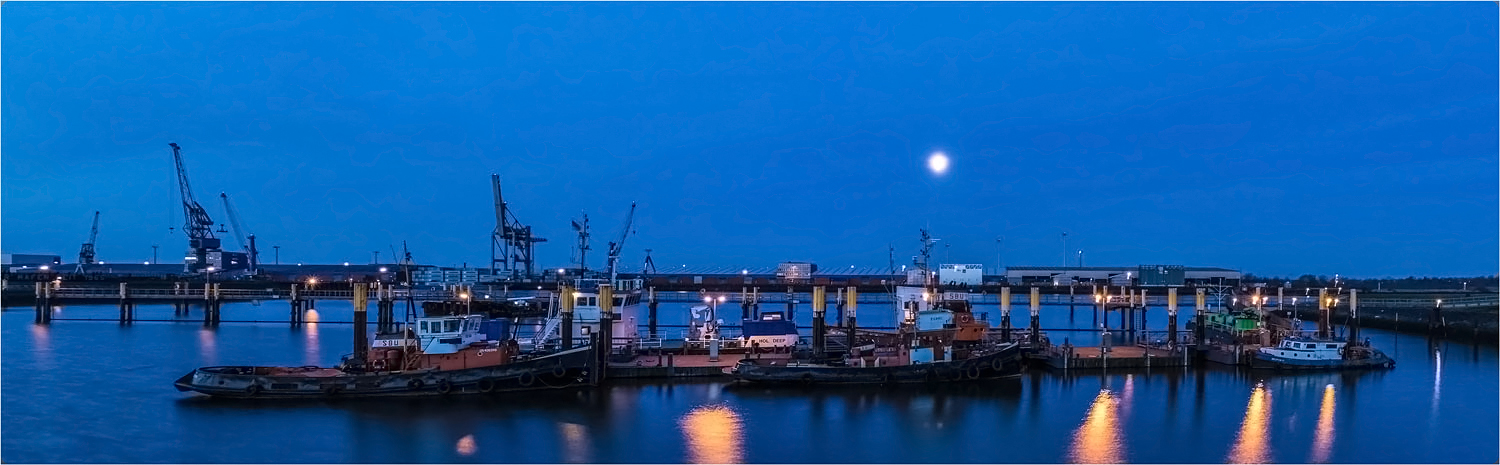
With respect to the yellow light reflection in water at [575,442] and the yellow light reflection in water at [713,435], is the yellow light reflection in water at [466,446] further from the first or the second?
the yellow light reflection in water at [713,435]

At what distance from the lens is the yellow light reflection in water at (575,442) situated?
22.0m

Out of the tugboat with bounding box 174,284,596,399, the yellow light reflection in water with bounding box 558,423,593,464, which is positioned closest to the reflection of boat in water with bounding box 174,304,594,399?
the tugboat with bounding box 174,284,596,399

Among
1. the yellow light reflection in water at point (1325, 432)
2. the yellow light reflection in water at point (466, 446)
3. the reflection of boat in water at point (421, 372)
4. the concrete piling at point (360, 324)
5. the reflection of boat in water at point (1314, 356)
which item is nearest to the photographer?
the yellow light reflection in water at point (466, 446)

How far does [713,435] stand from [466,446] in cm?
616

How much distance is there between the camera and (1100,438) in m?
24.3

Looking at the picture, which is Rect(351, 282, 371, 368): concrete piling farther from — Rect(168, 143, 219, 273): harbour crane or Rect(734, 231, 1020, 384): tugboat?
Rect(168, 143, 219, 273): harbour crane

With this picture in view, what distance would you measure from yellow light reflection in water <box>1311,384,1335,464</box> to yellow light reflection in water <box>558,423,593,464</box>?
688 inches

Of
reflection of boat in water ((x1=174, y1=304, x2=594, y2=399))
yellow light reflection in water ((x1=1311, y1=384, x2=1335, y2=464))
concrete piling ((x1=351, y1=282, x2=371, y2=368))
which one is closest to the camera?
yellow light reflection in water ((x1=1311, y1=384, x2=1335, y2=464))

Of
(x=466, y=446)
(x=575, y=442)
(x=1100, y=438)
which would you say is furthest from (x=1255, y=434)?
(x=466, y=446)

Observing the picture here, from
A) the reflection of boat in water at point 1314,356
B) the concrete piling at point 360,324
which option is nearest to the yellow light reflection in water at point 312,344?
the concrete piling at point 360,324

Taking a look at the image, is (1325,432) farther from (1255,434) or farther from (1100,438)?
(1100,438)

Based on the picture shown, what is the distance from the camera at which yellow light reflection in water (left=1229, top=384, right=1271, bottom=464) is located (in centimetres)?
2259

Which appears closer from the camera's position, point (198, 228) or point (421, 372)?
point (421, 372)

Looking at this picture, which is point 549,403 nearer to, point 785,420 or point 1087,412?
point 785,420
